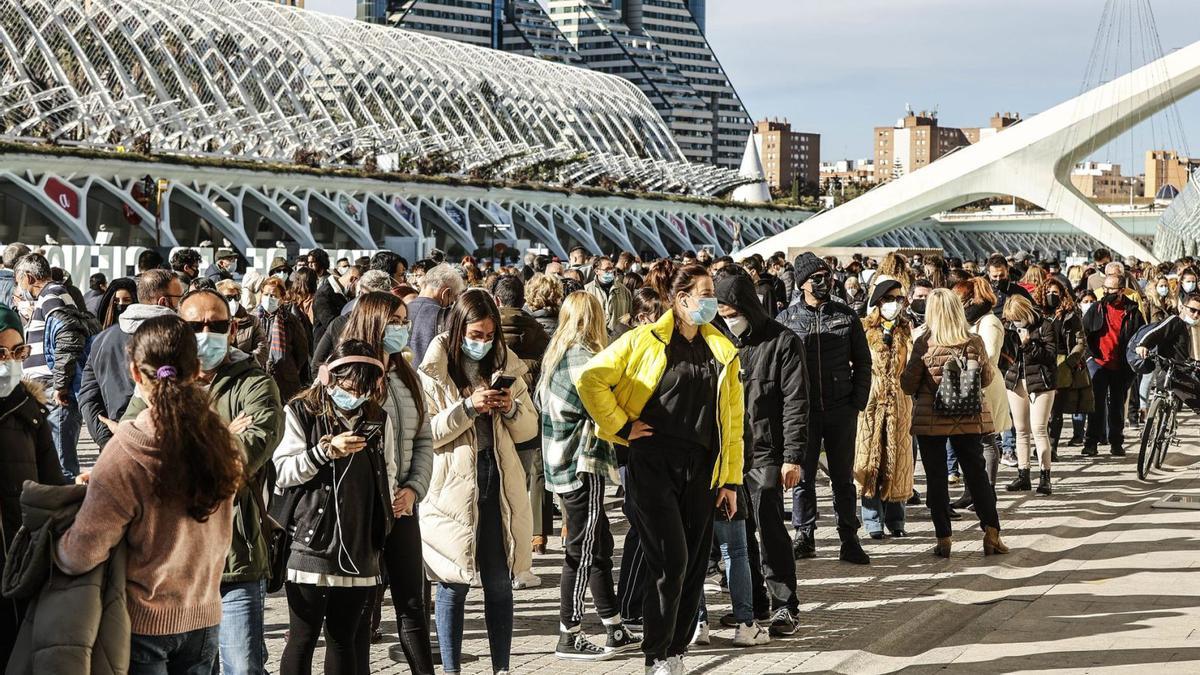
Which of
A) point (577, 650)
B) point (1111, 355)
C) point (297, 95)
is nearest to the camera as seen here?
point (577, 650)

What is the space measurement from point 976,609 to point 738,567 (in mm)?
1632

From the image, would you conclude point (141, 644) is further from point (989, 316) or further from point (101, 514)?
point (989, 316)

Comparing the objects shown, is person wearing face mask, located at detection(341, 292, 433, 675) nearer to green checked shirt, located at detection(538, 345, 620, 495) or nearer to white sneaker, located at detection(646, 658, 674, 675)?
white sneaker, located at detection(646, 658, 674, 675)

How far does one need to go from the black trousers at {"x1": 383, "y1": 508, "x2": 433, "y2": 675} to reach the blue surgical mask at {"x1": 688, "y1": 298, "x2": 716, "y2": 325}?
4.55 feet

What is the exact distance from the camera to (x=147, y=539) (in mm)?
3887

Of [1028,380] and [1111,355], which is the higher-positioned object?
[1111,355]

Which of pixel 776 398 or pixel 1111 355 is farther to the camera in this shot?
pixel 1111 355

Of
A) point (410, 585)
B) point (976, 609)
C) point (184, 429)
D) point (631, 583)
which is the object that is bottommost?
point (976, 609)

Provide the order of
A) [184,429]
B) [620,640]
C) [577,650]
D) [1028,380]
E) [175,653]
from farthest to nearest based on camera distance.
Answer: [1028,380]
[620,640]
[577,650]
[175,653]
[184,429]

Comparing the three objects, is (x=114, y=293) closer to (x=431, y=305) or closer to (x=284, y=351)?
(x=284, y=351)

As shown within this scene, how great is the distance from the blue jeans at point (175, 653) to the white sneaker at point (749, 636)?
3225 mm

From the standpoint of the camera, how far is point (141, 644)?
399 cm

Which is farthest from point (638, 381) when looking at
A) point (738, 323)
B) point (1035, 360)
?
point (1035, 360)

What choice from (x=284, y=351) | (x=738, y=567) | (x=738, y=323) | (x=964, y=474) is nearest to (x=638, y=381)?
(x=738, y=323)
